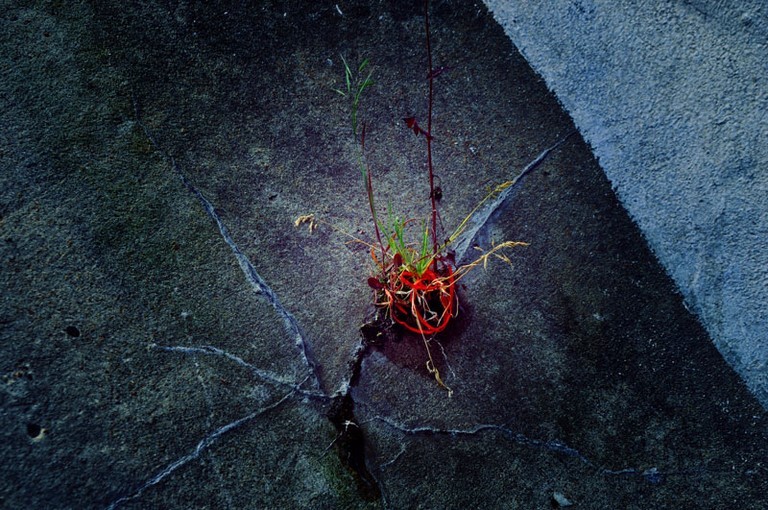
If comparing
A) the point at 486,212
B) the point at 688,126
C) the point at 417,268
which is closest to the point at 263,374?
the point at 417,268

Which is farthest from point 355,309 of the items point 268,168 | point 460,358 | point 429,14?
point 429,14

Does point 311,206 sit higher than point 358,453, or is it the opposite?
point 311,206

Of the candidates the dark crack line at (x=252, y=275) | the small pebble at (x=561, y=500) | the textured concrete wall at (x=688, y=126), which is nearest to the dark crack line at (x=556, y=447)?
the small pebble at (x=561, y=500)

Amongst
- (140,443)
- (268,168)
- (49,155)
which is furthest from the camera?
(268,168)

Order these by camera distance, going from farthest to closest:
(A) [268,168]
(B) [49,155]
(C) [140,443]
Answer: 1. (A) [268,168]
2. (B) [49,155]
3. (C) [140,443]

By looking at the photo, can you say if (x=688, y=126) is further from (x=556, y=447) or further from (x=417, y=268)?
(x=556, y=447)

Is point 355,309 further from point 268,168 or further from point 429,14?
point 429,14

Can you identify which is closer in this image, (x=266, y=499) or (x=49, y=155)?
(x=266, y=499)

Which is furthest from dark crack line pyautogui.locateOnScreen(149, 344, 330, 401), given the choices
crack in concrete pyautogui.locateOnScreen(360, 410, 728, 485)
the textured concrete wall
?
the textured concrete wall

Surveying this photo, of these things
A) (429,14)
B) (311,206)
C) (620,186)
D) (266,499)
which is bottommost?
(266,499)
